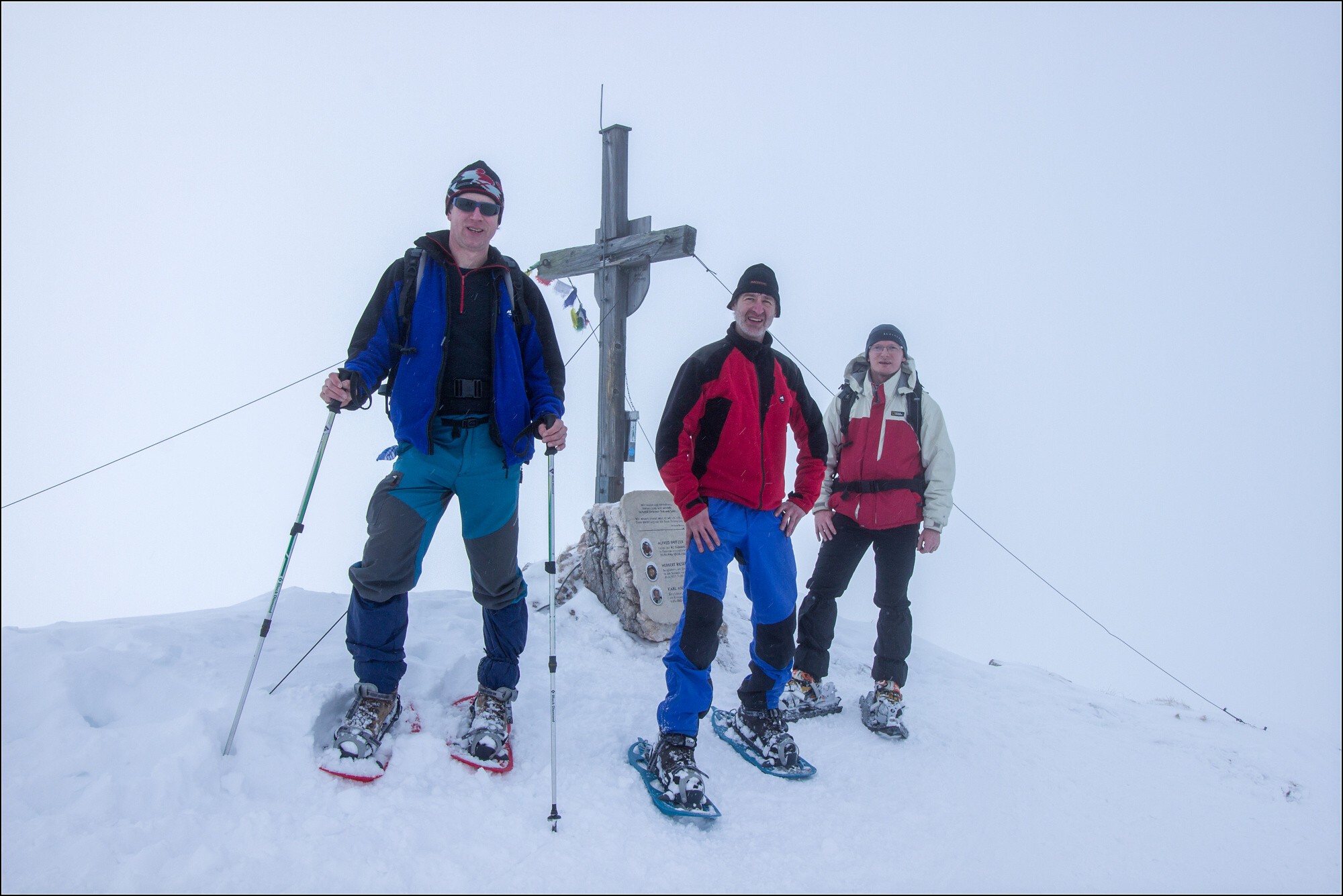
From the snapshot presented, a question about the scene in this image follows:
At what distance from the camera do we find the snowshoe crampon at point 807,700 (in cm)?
468

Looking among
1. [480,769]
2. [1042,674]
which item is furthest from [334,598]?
[1042,674]

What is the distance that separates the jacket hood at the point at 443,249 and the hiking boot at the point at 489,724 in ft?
7.41

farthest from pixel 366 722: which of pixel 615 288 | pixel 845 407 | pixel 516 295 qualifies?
pixel 615 288

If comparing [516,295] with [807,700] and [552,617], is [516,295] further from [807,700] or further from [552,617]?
[807,700]

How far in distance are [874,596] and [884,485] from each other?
0.80m

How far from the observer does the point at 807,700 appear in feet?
15.6

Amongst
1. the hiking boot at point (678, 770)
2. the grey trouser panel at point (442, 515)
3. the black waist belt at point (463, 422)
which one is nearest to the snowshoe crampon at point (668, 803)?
the hiking boot at point (678, 770)

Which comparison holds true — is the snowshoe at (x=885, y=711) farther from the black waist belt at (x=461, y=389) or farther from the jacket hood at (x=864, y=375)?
the black waist belt at (x=461, y=389)

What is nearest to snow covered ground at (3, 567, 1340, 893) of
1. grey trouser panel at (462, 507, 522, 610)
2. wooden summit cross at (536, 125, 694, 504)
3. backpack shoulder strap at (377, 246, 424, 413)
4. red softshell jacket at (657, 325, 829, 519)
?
grey trouser panel at (462, 507, 522, 610)

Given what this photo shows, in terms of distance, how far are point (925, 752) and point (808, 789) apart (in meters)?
1.12

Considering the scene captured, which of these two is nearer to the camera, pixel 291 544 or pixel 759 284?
pixel 291 544

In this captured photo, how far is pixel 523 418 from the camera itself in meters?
3.62

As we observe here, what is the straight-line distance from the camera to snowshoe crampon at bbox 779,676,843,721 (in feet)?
15.3

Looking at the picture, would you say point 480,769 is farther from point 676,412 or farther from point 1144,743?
→ point 1144,743
